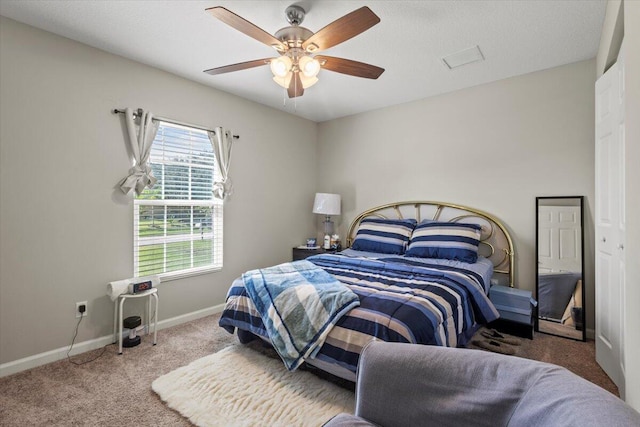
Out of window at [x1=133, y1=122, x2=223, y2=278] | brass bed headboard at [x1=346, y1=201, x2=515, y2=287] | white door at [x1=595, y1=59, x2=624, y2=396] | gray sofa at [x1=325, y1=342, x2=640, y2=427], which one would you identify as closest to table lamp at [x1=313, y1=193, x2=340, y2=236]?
brass bed headboard at [x1=346, y1=201, x2=515, y2=287]

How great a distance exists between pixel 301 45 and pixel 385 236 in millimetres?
2257

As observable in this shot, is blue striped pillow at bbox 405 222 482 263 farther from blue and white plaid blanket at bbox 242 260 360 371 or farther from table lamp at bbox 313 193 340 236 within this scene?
blue and white plaid blanket at bbox 242 260 360 371

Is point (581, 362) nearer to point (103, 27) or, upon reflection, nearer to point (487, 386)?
point (487, 386)

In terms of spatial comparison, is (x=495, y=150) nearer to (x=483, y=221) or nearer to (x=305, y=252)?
(x=483, y=221)

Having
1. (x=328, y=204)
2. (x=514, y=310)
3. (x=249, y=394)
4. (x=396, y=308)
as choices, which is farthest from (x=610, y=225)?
(x=328, y=204)

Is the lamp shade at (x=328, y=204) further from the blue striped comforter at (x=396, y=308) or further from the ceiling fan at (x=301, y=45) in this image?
→ the ceiling fan at (x=301, y=45)

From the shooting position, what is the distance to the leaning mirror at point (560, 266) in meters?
2.69

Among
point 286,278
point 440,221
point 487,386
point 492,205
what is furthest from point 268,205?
point 487,386

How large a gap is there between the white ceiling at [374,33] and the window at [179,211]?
75 cm

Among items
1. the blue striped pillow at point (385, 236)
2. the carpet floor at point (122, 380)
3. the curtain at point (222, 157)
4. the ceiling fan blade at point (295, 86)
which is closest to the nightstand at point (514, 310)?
the carpet floor at point (122, 380)

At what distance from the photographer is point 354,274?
8.09 feet

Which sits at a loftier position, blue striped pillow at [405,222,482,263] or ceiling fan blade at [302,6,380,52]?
ceiling fan blade at [302,6,380,52]

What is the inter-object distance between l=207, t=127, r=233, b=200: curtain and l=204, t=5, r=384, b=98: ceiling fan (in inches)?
47.1

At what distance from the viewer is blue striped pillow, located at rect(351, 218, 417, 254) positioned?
3.44 meters
